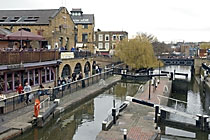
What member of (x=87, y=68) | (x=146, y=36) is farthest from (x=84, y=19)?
(x=146, y=36)

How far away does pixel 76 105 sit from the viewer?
2117cm

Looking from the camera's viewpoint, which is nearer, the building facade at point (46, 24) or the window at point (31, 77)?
the window at point (31, 77)

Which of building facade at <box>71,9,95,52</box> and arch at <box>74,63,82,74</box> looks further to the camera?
building facade at <box>71,9,95,52</box>

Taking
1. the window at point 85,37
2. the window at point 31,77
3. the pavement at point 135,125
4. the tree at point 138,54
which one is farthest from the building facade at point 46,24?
the window at point 85,37

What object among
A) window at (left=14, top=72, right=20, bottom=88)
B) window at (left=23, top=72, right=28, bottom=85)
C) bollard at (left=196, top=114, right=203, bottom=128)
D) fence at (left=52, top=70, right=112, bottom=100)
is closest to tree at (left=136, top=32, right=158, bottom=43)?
fence at (left=52, top=70, right=112, bottom=100)

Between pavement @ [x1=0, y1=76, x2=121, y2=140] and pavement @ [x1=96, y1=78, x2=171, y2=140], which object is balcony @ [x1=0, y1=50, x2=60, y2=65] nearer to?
pavement @ [x1=0, y1=76, x2=121, y2=140]

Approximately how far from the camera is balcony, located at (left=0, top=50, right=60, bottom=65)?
54.5 feet

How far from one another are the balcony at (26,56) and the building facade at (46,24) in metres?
7.83

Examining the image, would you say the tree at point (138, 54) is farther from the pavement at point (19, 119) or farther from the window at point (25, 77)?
the window at point (25, 77)

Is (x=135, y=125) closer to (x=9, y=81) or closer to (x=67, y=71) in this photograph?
(x=9, y=81)

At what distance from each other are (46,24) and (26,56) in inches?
517

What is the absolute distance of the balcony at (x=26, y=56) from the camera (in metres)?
16.6

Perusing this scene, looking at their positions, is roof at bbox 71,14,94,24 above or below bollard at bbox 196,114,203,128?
above

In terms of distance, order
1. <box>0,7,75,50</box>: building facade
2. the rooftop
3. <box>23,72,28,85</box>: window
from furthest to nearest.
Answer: the rooftop
<box>0,7,75,50</box>: building facade
<box>23,72,28,85</box>: window
